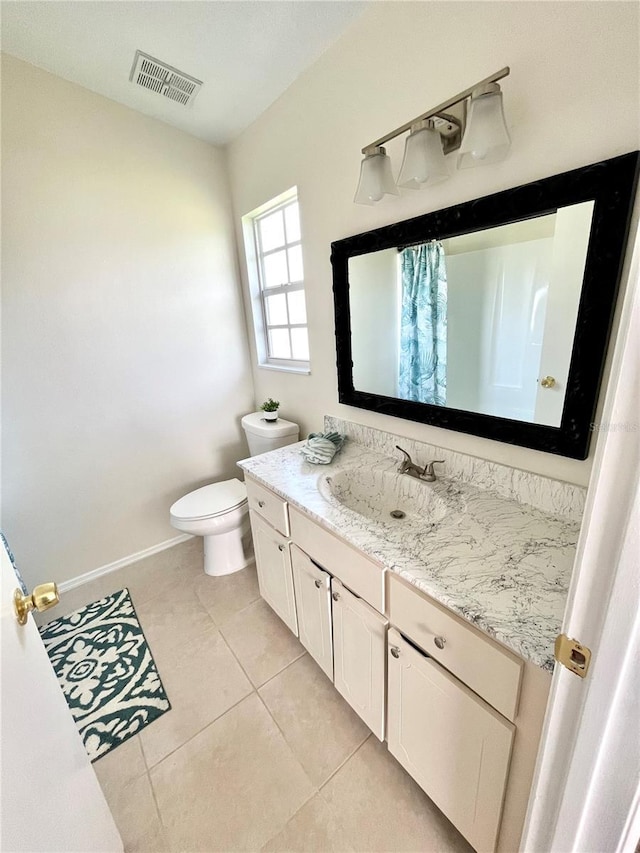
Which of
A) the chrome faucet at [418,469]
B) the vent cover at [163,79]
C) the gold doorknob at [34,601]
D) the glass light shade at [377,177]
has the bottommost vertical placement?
the chrome faucet at [418,469]

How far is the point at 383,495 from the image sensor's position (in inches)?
56.1

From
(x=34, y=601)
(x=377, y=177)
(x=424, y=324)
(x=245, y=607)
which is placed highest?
(x=377, y=177)

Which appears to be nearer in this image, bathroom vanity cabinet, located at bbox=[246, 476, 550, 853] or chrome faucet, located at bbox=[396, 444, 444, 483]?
bathroom vanity cabinet, located at bbox=[246, 476, 550, 853]

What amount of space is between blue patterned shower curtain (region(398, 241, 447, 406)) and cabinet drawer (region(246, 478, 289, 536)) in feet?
2.23

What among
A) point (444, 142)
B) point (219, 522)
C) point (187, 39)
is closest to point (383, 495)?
point (219, 522)

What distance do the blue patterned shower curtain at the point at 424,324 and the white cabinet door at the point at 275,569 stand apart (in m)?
0.82

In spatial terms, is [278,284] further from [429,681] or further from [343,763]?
[343,763]

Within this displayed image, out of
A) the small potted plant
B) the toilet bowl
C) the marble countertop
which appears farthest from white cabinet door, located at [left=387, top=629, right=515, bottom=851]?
the small potted plant

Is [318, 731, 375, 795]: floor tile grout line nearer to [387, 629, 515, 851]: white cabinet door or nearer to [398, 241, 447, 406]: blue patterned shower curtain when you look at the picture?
[387, 629, 515, 851]: white cabinet door

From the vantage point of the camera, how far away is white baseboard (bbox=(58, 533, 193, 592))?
6.83 ft

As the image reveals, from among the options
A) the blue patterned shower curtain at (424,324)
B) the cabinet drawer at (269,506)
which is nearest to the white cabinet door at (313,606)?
the cabinet drawer at (269,506)

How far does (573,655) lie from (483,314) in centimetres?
94

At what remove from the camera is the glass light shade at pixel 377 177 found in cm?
116

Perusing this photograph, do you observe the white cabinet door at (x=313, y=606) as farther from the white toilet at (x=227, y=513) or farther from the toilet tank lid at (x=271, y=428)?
the toilet tank lid at (x=271, y=428)
